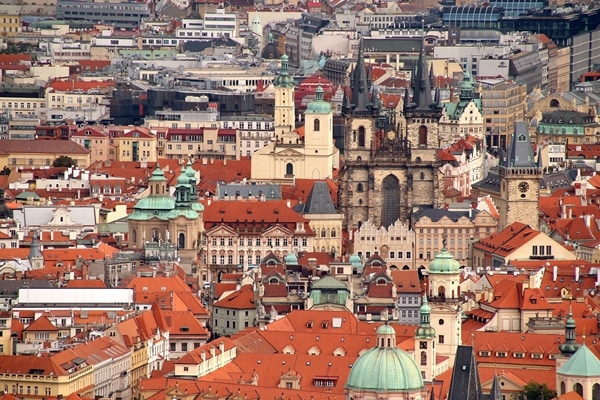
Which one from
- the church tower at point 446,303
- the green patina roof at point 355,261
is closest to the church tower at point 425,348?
the church tower at point 446,303

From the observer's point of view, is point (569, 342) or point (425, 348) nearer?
point (425, 348)

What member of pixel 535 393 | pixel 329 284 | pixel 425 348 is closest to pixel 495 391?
pixel 535 393

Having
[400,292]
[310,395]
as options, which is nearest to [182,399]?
[310,395]

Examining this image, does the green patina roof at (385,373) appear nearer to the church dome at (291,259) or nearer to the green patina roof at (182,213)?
the church dome at (291,259)

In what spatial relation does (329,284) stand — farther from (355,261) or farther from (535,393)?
(535,393)

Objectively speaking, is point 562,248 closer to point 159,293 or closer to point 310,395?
point 159,293

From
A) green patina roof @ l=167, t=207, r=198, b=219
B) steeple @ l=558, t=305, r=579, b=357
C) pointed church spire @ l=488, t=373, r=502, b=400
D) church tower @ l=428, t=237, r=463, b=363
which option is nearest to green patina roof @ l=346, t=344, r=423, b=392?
pointed church spire @ l=488, t=373, r=502, b=400
